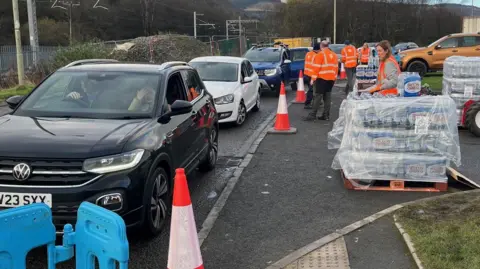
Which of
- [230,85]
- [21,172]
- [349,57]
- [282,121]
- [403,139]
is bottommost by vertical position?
[282,121]

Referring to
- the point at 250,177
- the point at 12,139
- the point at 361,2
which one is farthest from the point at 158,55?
the point at 361,2

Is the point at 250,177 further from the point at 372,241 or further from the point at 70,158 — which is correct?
the point at 70,158

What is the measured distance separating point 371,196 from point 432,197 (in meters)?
0.71

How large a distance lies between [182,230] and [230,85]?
8.54m

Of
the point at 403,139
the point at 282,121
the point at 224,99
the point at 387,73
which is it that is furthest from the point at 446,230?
the point at 224,99

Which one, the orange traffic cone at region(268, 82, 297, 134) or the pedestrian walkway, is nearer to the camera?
the pedestrian walkway

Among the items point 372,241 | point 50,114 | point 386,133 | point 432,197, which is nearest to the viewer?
Result: point 372,241

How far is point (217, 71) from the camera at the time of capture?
41.5 feet

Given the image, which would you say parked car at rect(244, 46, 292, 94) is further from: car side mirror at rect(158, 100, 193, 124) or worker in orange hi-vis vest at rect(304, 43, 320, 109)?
car side mirror at rect(158, 100, 193, 124)

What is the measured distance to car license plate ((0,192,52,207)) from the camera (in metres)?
4.15

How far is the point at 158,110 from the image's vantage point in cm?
558

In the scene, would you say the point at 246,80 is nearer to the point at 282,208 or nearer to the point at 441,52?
the point at 282,208

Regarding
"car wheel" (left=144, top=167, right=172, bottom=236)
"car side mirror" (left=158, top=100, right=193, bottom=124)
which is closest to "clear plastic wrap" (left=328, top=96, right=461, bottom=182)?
"car side mirror" (left=158, top=100, right=193, bottom=124)

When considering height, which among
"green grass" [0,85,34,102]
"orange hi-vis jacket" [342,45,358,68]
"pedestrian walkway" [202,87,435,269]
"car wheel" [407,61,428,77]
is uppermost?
"orange hi-vis jacket" [342,45,358,68]
